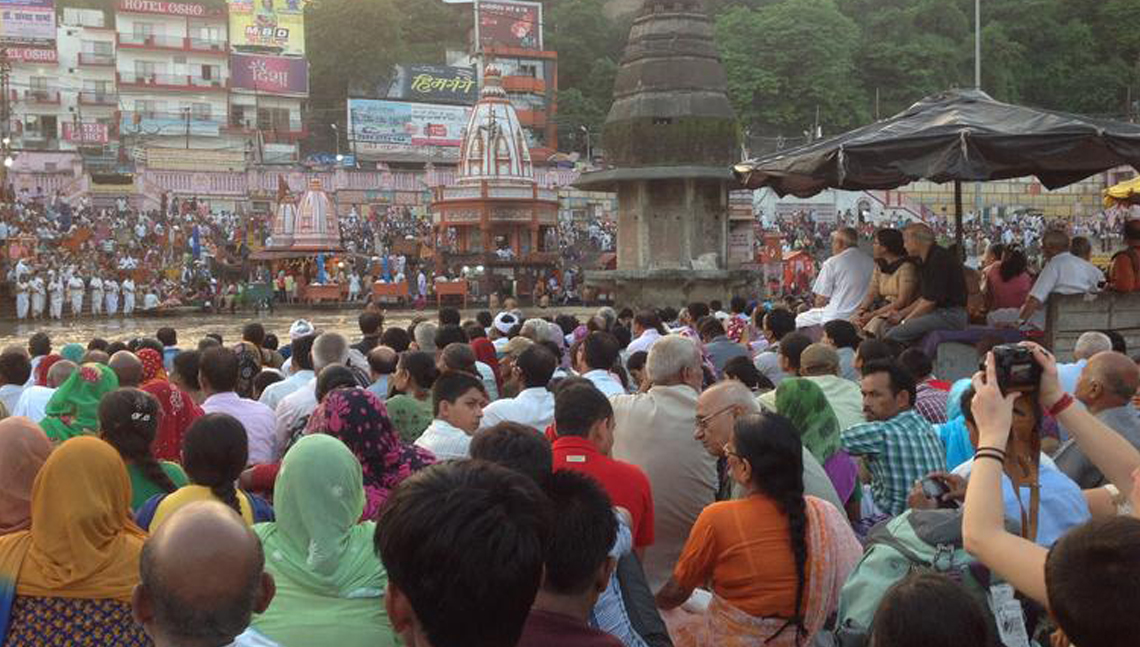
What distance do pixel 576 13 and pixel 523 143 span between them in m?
38.7

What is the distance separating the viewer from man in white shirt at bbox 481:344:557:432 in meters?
6.02

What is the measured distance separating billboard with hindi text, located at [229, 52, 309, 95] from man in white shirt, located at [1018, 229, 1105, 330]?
62312 mm

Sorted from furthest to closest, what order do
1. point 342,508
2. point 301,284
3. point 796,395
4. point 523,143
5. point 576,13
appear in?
1. point 576,13
2. point 523,143
3. point 301,284
4. point 796,395
5. point 342,508

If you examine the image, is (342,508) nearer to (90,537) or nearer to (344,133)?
(90,537)

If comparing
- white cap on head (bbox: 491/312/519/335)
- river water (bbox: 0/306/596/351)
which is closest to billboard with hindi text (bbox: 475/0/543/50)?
river water (bbox: 0/306/596/351)

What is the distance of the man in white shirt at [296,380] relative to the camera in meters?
7.28

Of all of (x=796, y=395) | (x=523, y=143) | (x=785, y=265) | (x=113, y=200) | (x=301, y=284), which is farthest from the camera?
(x=113, y=200)

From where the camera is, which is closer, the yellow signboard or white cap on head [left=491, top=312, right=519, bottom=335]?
white cap on head [left=491, top=312, right=519, bottom=335]

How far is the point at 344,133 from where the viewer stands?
68375 millimetres

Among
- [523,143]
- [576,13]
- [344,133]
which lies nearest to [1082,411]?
[523,143]

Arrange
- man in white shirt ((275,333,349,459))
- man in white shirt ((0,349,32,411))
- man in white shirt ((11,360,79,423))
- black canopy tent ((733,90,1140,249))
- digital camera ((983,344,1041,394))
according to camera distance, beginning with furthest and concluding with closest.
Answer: black canopy tent ((733,90,1140,249))
man in white shirt ((0,349,32,411))
man in white shirt ((11,360,79,423))
man in white shirt ((275,333,349,459))
digital camera ((983,344,1041,394))

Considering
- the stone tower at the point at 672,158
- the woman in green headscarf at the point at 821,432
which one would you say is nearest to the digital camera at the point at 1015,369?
the woman in green headscarf at the point at 821,432

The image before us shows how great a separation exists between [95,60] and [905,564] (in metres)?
69.8

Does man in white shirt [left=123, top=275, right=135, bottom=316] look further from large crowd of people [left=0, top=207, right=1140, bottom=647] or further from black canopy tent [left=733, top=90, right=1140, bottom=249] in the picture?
large crowd of people [left=0, top=207, right=1140, bottom=647]
